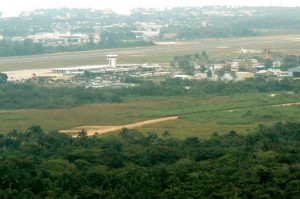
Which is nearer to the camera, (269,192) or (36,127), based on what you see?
(269,192)

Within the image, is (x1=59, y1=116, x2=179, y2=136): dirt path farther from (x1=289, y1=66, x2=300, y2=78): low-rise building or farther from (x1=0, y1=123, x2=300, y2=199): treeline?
(x1=289, y1=66, x2=300, y2=78): low-rise building

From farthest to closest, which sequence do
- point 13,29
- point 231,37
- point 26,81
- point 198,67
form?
1. point 13,29
2. point 231,37
3. point 198,67
4. point 26,81

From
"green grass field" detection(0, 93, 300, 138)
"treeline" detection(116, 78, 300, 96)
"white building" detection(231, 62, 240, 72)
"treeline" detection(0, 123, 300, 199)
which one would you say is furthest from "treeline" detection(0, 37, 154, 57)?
"treeline" detection(0, 123, 300, 199)

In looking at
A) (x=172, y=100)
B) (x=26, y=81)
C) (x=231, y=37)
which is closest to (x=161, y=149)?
(x=172, y=100)

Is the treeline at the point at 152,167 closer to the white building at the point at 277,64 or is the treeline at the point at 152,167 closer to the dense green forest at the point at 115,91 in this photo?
the dense green forest at the point at 115,91

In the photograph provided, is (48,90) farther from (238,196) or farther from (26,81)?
(238,196)

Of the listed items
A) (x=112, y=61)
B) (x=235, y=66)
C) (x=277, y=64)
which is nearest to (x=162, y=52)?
(x=112, y=61)

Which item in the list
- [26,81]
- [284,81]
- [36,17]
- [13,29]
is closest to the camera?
[284,81]

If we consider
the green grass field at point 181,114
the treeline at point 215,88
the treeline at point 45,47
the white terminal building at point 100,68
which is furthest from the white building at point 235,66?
the treeline at point 45,47
